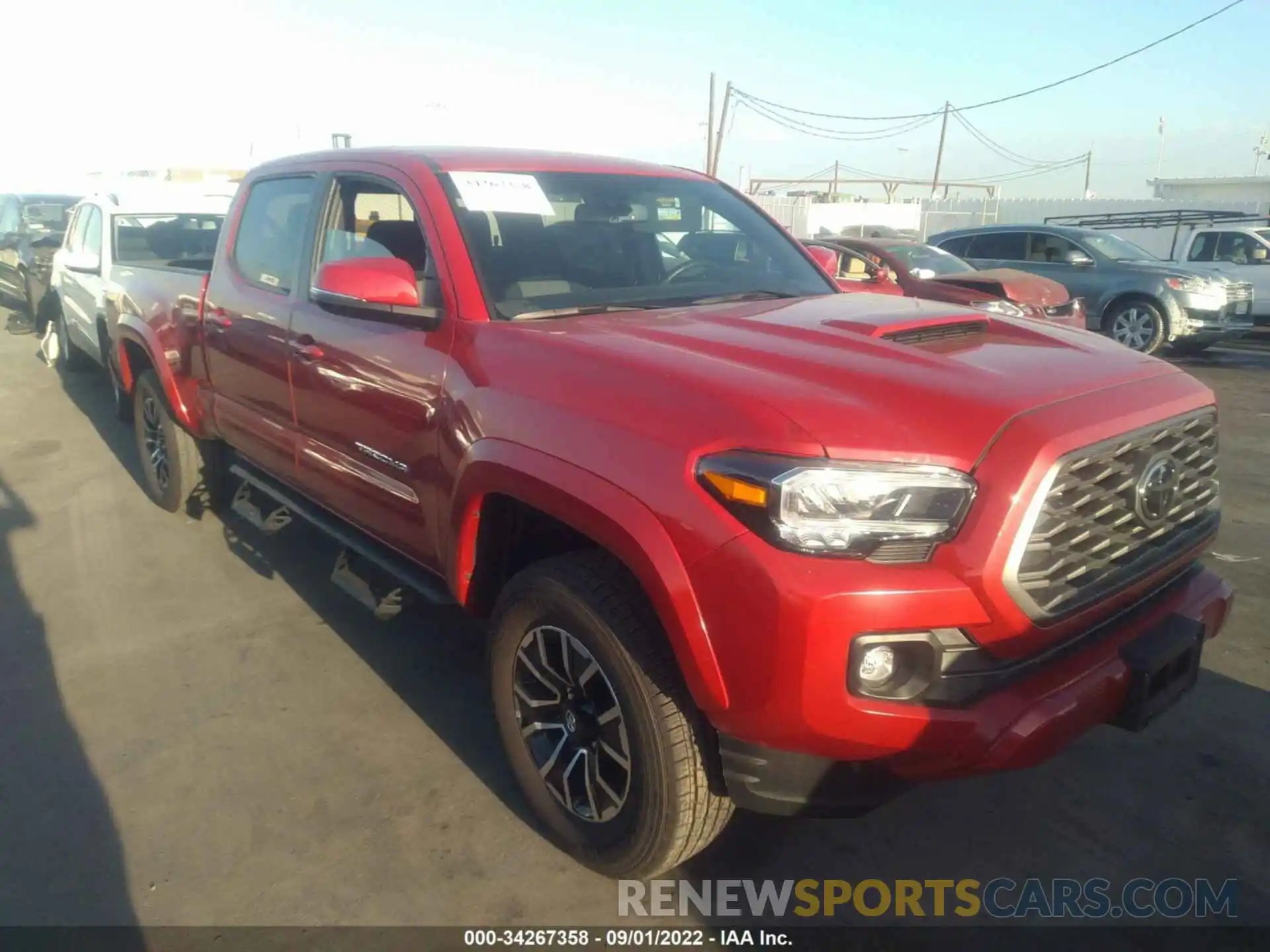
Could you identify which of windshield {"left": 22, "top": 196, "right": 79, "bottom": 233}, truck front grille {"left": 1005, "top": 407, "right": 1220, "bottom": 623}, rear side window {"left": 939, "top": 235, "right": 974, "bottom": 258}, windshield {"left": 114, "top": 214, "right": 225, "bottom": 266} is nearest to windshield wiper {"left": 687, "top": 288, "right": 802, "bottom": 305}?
truck front grille {"left": 1005, "top": 407, "right": 1220, "bottom": 623}

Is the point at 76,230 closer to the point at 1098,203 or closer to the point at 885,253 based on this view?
the point at 885,253

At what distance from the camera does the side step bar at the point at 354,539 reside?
314cm

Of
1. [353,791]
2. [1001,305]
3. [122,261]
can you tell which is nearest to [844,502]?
[353,791]

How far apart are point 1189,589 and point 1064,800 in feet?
2.63

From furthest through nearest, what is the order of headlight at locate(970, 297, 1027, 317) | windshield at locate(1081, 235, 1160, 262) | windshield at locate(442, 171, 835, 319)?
windshield at locate(1081, 235, 1160, 262)
headlight at locate(970, 297, 1027, 317)
windshield at locate(442, 171, 835, 319)

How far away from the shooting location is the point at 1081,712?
7.16ft

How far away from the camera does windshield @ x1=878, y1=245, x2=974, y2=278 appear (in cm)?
1160

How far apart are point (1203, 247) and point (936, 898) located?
1516 centimetres

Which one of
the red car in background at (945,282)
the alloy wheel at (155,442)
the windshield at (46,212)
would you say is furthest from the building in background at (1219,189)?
the alloy wheel at (155,442)

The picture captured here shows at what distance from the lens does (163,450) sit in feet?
18.3

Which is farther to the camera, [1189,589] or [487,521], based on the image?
[487,521]

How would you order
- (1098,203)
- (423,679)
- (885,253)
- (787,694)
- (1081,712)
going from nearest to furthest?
(787,694) < (1081,712) < (423,679) < (885,253) < (1098,203)

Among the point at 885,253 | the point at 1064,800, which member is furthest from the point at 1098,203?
the point at 1064,800

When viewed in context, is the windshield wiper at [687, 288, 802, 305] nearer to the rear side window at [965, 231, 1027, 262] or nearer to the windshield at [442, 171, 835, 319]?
the windshield at [442, 171, 835, 319]
